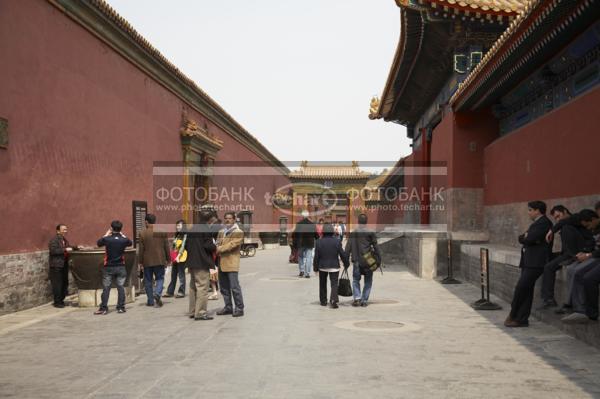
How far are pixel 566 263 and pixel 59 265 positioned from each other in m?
7.84

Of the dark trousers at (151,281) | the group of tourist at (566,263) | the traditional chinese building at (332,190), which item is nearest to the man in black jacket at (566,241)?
the group of tourist at (566,263)

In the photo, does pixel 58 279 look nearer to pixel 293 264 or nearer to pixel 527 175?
pixel 527 175

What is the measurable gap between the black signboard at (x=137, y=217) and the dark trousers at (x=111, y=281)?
5.33 m

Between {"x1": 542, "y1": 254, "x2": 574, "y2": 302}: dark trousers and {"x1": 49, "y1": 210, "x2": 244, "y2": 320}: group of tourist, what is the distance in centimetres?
407

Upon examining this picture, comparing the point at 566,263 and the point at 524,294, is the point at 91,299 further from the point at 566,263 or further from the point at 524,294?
the point at 566,263

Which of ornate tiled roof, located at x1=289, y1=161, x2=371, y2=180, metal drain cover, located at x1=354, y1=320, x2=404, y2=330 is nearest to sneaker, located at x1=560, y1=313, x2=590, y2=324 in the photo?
metal drain cover, located at x1=354, y1=320, x2=404, y2=330

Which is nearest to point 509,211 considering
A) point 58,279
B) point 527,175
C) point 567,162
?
point 527,175

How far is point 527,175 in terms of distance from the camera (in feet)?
37.3

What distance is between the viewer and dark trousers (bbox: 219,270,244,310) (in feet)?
29.8

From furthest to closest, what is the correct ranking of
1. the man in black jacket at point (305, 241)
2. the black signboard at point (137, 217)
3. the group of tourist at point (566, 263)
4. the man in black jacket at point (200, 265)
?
the man in black jacket at point (305, 241), the black signboard at point (137, 217), the man in black jacket at point (200, 265), the group of tourist at point (566, 263)

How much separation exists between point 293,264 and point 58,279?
1053cm

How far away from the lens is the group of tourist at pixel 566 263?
6.62 meters

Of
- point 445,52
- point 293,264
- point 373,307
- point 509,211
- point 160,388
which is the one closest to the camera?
point 160,388

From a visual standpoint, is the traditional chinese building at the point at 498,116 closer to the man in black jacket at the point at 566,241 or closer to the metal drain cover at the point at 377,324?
the man in black jacket at the point at 566,241
